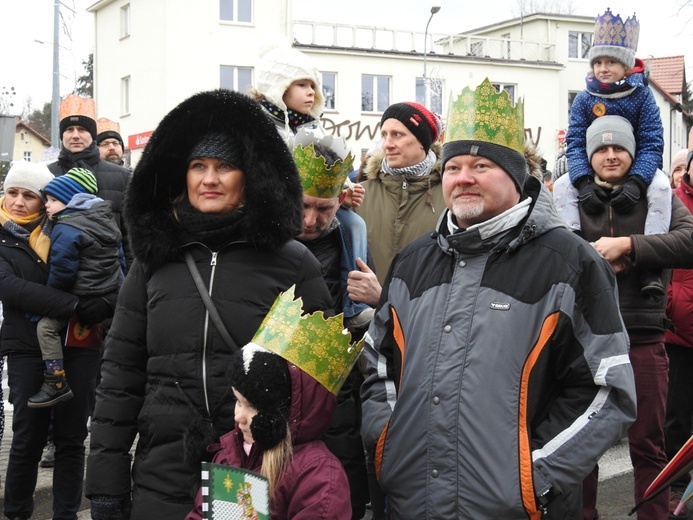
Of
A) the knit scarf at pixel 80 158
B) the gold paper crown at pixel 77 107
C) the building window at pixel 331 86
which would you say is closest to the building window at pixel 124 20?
the building window at pixel 331 86

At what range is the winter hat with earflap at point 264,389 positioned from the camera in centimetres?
286

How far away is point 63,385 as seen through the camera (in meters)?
5.07

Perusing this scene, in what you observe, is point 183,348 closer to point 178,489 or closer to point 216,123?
point 178,489

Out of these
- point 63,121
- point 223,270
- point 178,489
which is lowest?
point 178,489

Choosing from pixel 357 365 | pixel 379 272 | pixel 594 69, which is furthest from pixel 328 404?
pixel 594 69

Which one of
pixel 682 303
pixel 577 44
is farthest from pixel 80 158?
pixel 577 44

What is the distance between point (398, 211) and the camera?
181 inches

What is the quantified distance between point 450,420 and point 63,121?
506 cm

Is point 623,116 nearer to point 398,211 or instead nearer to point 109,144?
point 398,211

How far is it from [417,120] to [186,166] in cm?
164

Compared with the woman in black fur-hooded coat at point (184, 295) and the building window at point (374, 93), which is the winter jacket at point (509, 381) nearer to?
the woman in black fur-hooded coat at point (184, 295)

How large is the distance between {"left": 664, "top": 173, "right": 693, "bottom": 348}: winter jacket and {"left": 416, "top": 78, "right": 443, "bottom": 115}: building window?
28.0 meters

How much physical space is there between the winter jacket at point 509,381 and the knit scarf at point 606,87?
7.29ft

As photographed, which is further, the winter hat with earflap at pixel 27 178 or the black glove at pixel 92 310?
the winter hat with earflap at pixel 27 178
